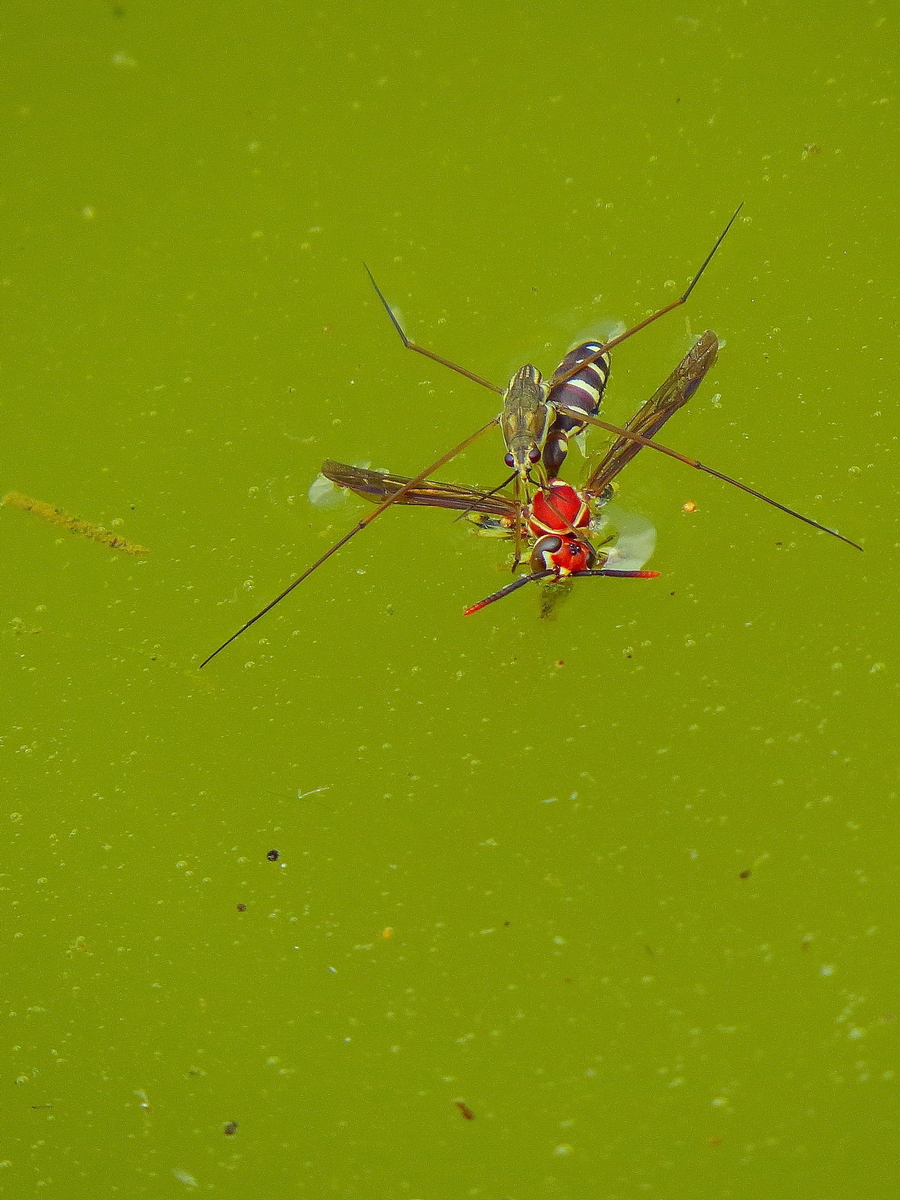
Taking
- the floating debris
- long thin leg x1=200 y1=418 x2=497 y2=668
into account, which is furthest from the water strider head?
the floating debris

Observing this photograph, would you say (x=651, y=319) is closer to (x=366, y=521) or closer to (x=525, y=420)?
(x=525, y=420)

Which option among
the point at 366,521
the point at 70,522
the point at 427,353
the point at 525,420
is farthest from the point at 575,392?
the point at 70,522

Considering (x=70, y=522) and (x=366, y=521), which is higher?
(x=366, y=521)

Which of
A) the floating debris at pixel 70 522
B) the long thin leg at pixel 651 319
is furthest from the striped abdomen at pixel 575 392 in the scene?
the floating debris at pixel 70 522

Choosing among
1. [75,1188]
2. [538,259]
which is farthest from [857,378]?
[75,1188]

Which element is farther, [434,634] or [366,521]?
[434,634]

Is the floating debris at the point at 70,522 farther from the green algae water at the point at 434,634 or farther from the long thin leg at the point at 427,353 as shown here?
the long thin leg at the point at 427,353

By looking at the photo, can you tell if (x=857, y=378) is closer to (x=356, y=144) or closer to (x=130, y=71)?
(x=356, y=144)

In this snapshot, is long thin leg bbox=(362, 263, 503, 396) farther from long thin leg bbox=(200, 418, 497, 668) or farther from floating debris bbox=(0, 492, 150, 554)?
floating debris bbox=(0, 492, 150, 554)
